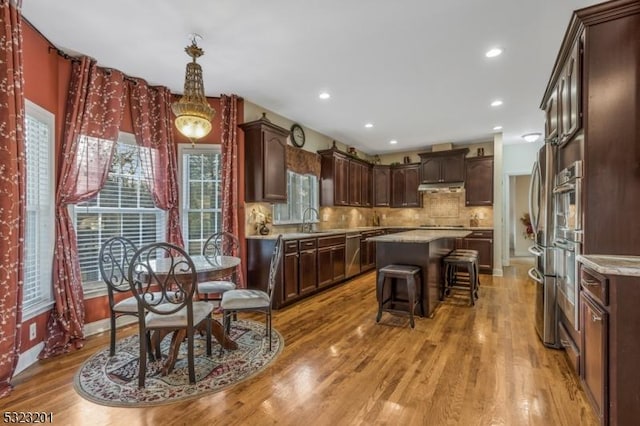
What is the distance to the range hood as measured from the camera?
6758 millimetres

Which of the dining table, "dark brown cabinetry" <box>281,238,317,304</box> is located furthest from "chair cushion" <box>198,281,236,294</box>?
"dark brown cabinetry" <box>281,238,317,304</box>

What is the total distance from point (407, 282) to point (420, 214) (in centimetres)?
441

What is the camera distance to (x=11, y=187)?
7.47 feet

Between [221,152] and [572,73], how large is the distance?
3754 millimetres

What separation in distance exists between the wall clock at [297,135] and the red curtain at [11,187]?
359 cm

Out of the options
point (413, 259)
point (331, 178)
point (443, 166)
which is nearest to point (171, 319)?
point (413, 259)

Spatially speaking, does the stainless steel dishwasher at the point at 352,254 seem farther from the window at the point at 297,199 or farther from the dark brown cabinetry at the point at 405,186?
the dark brown cabinetry at the point at 405,186

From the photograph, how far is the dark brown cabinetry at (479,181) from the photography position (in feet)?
21.6

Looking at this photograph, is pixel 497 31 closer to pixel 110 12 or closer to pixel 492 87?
pixel 492 87

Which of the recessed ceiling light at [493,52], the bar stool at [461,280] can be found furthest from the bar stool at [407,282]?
the recessed ceiling light at [493,52]

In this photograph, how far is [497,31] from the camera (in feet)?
9.00

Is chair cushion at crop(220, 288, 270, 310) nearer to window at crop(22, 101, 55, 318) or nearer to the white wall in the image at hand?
window at crop(22, 101, 55, 318)

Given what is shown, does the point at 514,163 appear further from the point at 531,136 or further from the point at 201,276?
the point at 201,276

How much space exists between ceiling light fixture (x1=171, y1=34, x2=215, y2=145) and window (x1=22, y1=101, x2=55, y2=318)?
1.31 meters
